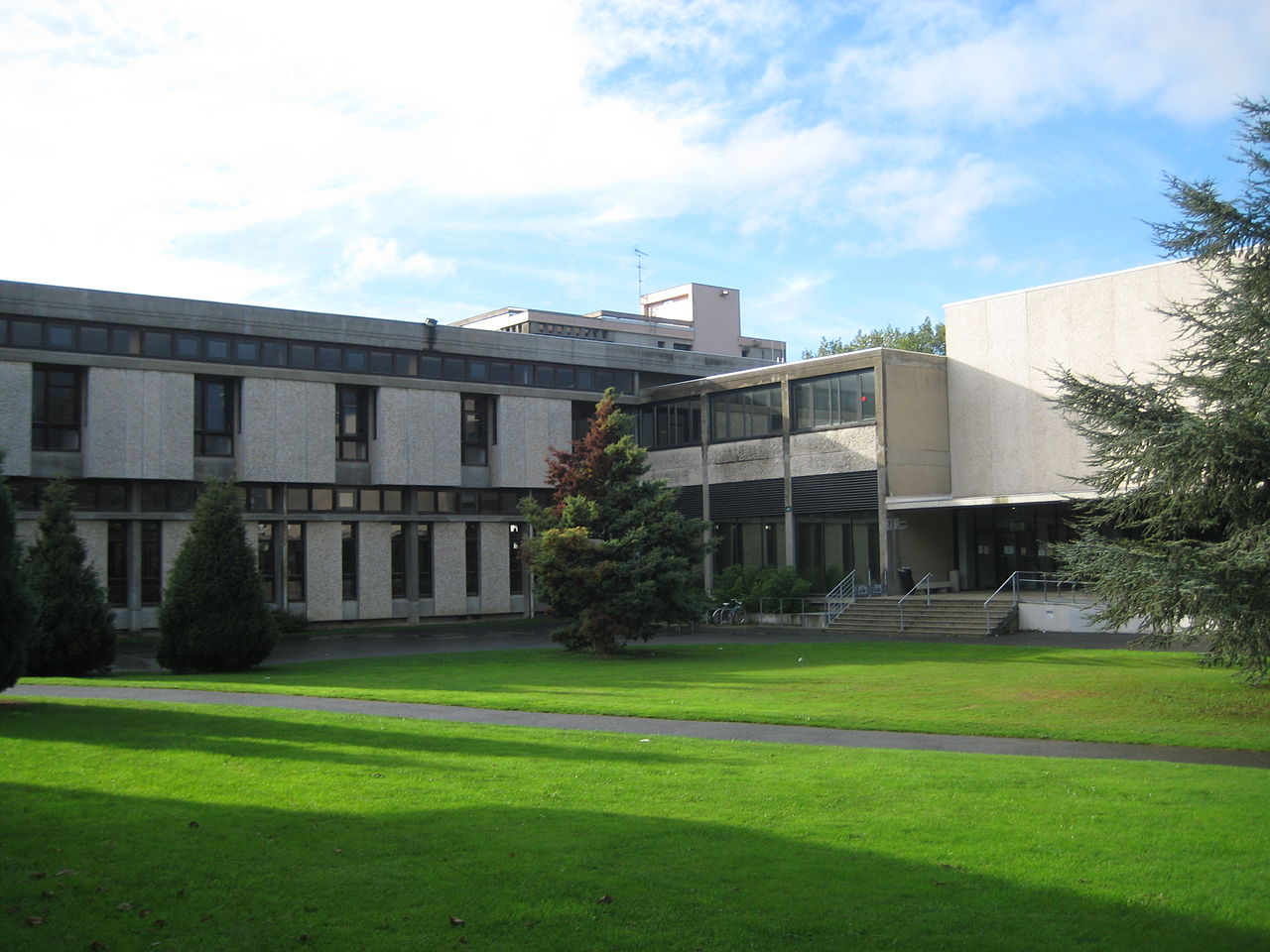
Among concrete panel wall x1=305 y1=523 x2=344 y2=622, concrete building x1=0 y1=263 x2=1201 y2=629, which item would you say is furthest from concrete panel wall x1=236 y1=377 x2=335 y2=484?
concrete panel wall x1=305 y1=523 x2=344 y2=622

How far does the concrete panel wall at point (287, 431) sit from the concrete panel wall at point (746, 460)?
1504 cm

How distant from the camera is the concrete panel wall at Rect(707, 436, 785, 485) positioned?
143 ft

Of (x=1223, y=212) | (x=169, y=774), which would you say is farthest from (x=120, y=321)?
(x=1223, y=212)

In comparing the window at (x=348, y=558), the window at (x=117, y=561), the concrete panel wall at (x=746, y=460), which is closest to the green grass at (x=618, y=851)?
the window at (x=117, y=561)

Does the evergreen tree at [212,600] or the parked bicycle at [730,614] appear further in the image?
the parked bicycle at [730,614]

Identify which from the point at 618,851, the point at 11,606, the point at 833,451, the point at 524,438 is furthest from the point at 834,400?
the point at 618,851

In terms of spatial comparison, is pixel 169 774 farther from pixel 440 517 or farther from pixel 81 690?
pixel 440 517

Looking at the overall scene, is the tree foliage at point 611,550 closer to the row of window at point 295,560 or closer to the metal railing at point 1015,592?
the row of window at point 295,560

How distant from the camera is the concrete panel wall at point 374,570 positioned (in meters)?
42.4

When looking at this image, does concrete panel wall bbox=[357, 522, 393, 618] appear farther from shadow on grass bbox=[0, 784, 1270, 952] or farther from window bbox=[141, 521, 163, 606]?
shadow on grass bbox=[0, 784, 1270, 952]

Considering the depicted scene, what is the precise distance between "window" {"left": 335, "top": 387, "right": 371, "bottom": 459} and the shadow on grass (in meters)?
34.6

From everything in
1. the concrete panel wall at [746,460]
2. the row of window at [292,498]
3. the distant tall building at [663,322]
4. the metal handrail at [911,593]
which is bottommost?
the metal handrail at [911,593]

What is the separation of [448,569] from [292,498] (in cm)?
667

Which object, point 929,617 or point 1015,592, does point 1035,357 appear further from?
point 929,617
